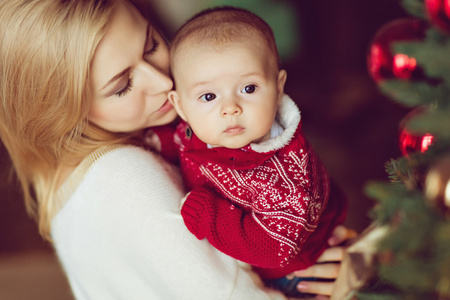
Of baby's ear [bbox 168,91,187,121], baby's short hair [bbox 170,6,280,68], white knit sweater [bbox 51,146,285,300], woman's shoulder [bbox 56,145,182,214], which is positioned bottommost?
white knit sweater [bbox 51,146,285,300]

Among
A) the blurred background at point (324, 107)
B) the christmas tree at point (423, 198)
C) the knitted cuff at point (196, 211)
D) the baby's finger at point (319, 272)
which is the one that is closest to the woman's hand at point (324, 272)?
the baby's finger at point (319, 272)

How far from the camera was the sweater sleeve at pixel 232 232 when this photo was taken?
3.28 feet

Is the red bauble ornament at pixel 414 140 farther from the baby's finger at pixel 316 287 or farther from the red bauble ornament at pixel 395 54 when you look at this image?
the baby's finger at pixel 316 287

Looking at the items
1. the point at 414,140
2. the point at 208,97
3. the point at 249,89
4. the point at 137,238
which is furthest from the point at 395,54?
the point at 137,238

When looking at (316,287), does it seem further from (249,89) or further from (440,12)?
(440,12)

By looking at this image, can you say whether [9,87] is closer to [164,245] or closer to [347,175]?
[164,245]

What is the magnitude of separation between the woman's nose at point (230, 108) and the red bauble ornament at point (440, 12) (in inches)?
19.1

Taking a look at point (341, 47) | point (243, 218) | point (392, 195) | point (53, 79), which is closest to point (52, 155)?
point (53, 79)

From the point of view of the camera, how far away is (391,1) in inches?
114

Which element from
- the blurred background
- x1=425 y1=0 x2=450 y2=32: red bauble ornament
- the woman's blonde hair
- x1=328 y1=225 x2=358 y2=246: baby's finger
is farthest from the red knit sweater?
the blurred background

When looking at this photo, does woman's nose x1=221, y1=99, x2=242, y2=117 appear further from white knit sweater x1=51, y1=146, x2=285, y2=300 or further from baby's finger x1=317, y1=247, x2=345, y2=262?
baby's finger x1=317, y1=247, x2=345, y2=262

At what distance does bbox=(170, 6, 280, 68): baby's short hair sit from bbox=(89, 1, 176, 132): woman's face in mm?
99

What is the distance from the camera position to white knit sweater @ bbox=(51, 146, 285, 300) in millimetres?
1007

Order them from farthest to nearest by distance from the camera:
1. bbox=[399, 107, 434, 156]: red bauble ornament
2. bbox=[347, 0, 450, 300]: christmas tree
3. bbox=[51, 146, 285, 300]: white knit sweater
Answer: bbox=[51, 146, 285, 300]: white knit sweater
bbox=[399, 107, 434, 156]: red bauble ornament
bbox=[347, 0, 450, 300]: christmas tree
